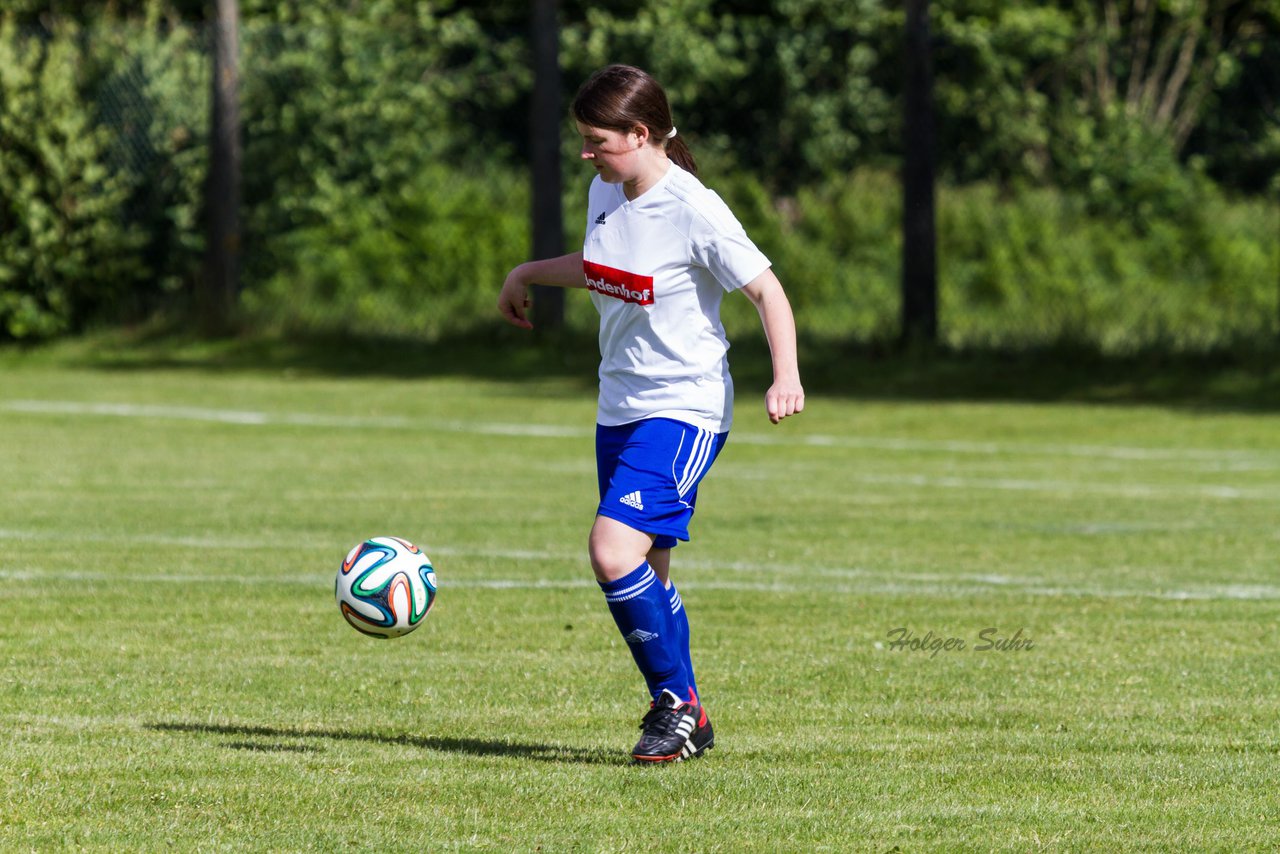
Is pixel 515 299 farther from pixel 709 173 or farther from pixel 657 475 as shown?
pixel 709 173

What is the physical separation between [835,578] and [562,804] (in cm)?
415

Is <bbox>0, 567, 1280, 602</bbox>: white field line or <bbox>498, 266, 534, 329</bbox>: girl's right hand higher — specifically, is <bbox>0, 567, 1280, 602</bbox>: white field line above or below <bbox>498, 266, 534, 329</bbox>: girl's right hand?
below

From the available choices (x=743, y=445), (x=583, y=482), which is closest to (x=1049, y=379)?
(x=743, y=445)

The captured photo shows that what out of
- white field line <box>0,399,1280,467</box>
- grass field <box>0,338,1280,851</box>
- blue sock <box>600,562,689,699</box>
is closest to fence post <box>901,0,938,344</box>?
white field line <box>0,399,1280,467</box>

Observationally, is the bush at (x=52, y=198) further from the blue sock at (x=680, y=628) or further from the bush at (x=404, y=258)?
the blue sock at (x=680, y=628)

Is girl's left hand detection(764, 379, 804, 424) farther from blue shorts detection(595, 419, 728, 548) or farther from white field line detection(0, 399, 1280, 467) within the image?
white field line detection(0, 399, 1280, 467)

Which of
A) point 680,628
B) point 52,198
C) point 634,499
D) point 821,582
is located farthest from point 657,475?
point 52,198

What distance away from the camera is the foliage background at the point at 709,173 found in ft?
71.8

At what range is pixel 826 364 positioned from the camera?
21.2 m

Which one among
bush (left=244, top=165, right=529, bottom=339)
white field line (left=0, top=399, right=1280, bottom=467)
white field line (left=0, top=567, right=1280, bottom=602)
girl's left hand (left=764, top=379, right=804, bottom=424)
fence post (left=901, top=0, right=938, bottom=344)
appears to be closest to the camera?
girl's left hand (left=764, top=379, right=804, bottom=424)

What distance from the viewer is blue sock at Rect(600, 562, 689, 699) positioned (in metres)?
5.54

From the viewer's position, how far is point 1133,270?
22375 millimetres

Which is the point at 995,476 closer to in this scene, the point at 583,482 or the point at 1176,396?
the point at 583,482

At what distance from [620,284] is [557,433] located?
10.6m
